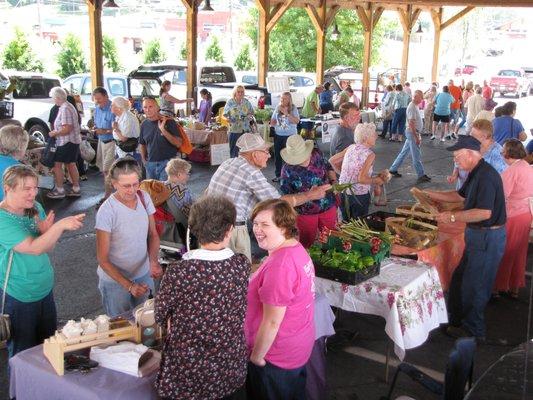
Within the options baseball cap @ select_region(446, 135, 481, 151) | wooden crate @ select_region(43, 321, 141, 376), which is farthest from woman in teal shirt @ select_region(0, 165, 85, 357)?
baseball cap @ select_region(446, 135, 481, 151)

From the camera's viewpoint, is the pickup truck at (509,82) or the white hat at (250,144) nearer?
the white hat at (250,144)

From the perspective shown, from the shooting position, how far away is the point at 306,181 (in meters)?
4.75

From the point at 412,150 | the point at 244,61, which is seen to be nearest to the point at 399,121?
the point at 412,150

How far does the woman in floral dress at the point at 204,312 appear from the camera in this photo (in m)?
2.27

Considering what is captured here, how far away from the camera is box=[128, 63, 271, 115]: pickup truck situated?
14.0m

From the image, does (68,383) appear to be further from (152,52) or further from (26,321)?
(152,52)

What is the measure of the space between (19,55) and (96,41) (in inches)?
424

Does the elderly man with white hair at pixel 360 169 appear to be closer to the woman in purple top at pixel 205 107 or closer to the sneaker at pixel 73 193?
the sneaker at pixel 73 193

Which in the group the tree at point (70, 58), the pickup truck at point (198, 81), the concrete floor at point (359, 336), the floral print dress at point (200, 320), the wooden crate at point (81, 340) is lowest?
the concrete floor at point (359, 336)

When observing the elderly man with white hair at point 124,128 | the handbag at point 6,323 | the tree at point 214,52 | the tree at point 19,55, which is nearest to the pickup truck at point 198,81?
the elderly man with white hair at point 124,128

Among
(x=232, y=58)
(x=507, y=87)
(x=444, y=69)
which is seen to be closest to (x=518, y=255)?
(x=232, y=58)

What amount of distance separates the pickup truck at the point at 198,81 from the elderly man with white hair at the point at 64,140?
4949 millimetres

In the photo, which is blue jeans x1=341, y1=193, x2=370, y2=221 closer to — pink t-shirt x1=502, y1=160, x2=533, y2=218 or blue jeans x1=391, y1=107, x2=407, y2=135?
pink t-shirt x1=502, y1=160, x2=533, y2=218

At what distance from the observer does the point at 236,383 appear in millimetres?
2482
